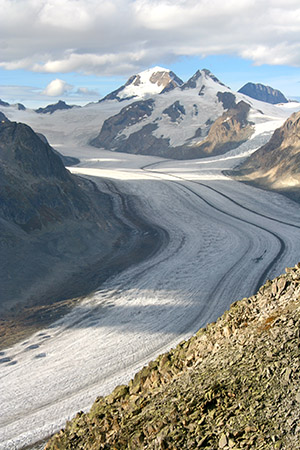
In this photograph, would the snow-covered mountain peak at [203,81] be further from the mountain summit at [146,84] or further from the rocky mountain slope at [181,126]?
the mountain summit at [146,84]

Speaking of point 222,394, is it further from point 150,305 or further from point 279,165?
point 279,165

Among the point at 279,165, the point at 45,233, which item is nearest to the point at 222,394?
the point at 45,233

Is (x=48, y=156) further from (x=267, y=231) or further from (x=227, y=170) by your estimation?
(x=227, y=170)

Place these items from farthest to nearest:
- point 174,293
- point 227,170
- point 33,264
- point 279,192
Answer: point 227,170 → point 279,192 → point 33,264 → point 174,293

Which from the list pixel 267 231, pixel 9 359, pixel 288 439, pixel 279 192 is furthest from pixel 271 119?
pixel 288 439

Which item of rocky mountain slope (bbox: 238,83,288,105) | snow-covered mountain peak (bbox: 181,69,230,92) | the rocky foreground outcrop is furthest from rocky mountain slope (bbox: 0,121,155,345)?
rocky mountain slope (bbox: 238,83,288,105)

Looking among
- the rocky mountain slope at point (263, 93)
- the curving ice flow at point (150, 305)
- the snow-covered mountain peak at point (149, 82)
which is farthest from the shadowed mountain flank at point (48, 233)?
the rocky mountain slope at point (263, 93)
